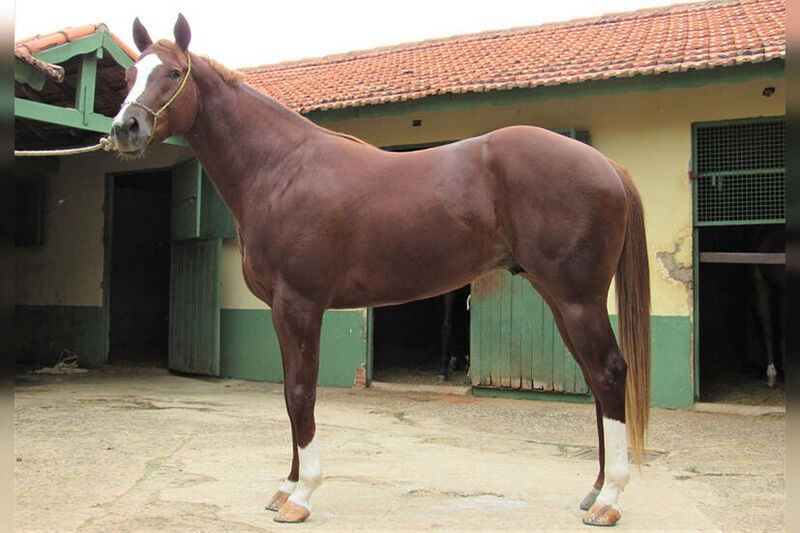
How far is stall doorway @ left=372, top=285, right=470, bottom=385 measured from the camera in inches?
367

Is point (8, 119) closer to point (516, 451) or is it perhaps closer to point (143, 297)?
point (516, 451)

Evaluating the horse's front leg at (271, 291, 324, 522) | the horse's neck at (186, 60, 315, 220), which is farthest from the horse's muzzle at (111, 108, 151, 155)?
the horse's front leg at (271, 291, 324, 522)

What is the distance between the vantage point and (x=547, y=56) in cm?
790

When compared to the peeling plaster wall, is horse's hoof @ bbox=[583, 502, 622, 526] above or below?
below

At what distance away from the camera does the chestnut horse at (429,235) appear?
9.59 ft

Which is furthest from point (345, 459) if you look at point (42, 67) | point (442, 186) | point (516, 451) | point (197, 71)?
point (42, 67)

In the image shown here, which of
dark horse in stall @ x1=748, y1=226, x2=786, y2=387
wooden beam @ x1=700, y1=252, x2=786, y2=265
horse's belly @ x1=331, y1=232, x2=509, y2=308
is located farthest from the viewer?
dark horse in stall @ x1=748, y1=226, x2=786, y2=387

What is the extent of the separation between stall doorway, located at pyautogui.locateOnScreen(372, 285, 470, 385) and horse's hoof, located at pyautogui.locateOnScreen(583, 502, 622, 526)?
5.90 meters

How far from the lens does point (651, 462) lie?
14.5 feet

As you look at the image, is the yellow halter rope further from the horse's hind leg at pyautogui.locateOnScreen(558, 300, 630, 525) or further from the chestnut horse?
the horse's hind leg at pyautogui.locateOnScreen(558, 300, 630, 525)

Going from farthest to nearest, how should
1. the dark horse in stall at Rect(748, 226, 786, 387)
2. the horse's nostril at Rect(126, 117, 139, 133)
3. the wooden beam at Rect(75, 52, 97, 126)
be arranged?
1. the dark horse in stall at Rect(748, 226, 786, 387)
2. the wooden beam at Rect(75, 52, 97, 126)
3. the horse's nostril at Rect(126, 117, 139, 133)

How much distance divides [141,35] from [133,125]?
2.02 ft

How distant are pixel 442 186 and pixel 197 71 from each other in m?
1.36

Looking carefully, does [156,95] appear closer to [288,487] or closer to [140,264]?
[288,487]
